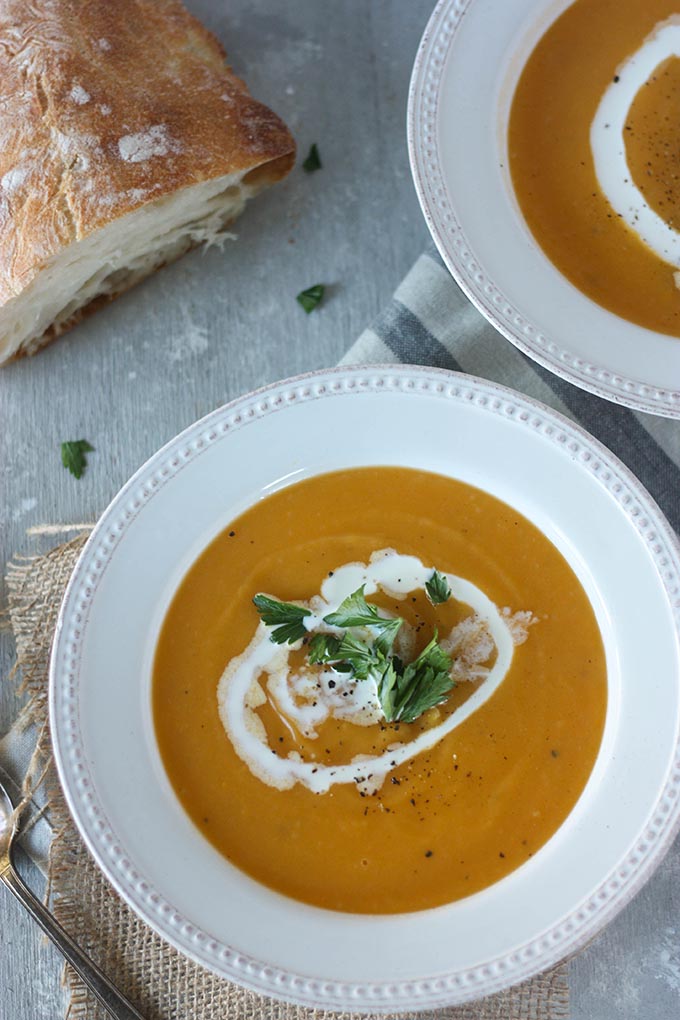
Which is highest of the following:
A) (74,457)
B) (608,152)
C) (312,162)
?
(608,152)

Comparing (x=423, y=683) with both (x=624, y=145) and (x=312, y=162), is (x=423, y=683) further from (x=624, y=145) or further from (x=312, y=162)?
(x=312, y=162)

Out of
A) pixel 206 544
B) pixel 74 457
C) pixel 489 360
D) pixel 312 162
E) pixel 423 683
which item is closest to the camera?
pixel 423 683

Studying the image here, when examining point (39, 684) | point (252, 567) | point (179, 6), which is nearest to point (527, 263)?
point (252, 567)

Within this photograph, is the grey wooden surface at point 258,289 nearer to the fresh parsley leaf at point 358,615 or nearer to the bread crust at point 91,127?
the bread crust at point 91,127

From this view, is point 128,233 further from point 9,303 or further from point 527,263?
point 527,263

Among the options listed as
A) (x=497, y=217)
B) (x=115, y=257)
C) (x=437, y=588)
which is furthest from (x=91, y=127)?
(x=437, y=588)

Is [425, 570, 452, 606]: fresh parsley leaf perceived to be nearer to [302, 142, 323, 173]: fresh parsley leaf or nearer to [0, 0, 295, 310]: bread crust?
[0, 0, 295, 310]: bread crust
